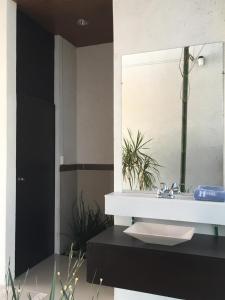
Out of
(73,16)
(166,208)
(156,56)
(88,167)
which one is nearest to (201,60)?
(156,56)

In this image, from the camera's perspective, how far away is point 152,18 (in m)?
2.45

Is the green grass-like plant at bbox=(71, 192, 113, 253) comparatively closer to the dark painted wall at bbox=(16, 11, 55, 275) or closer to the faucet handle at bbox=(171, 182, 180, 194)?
the dark painted wall at bbox=(16, 11, 55, 275)

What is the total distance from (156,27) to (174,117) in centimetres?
78

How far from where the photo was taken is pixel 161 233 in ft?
7.29

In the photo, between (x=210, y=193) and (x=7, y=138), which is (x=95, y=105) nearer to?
(x=7, y=138)

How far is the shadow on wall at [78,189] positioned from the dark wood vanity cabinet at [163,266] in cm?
191

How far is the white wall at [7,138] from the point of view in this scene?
2939 millimetres

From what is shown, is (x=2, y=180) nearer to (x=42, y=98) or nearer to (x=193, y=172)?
(x=42, y=98)

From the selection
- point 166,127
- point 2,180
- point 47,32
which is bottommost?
point 2,180

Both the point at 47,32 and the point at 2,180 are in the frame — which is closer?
the point at 2,180

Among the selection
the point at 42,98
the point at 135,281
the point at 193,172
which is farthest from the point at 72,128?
the point at 135,281

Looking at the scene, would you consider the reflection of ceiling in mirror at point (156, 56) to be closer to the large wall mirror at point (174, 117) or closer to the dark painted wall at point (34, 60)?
the large wall mirror at point (174, 117)

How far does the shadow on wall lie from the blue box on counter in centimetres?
201

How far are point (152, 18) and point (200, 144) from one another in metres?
1.15
